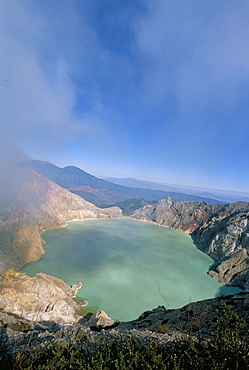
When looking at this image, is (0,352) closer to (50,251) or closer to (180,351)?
(180,351)

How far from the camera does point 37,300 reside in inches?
671

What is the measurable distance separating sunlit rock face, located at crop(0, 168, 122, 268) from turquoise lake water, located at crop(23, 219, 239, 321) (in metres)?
3.29

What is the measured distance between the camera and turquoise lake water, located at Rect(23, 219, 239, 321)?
20750mm

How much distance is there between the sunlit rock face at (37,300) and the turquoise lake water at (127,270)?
2.61 m

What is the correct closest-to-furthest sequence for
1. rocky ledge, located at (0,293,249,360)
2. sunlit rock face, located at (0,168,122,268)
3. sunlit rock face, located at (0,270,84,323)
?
rocky ledge, located at (0,293,249,360), sunlit rock face, located at (0,270,84,323), sunlit rock face, located at (0,168,122,268)

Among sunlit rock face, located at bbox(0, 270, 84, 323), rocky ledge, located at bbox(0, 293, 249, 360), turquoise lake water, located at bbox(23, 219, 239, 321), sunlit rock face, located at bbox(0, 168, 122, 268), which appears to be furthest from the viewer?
sunlit rock face, located at bbox(0, 168, 122, 268)

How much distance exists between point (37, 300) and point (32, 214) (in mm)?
30702

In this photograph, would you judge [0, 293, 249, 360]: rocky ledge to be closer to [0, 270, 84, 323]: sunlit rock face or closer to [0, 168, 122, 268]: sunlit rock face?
[0, 270, 84, 323]: sunlit rock face

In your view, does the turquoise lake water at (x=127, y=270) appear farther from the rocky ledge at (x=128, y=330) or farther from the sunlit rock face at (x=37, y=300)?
the rocky ledge at (x=128, y=330)

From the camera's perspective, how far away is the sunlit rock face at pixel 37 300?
15.5 metres

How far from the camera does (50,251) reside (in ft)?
109

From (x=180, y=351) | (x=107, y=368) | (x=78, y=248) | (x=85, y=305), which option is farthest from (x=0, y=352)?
(x=78, y=248)

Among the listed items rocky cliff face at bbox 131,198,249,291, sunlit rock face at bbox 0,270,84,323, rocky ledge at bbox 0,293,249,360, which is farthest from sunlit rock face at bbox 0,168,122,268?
rocky cliff face at bbox 131,198,249,291

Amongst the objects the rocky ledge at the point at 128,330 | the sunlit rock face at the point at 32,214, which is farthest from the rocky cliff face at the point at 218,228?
the sunlit rock face at the point at 32,214
